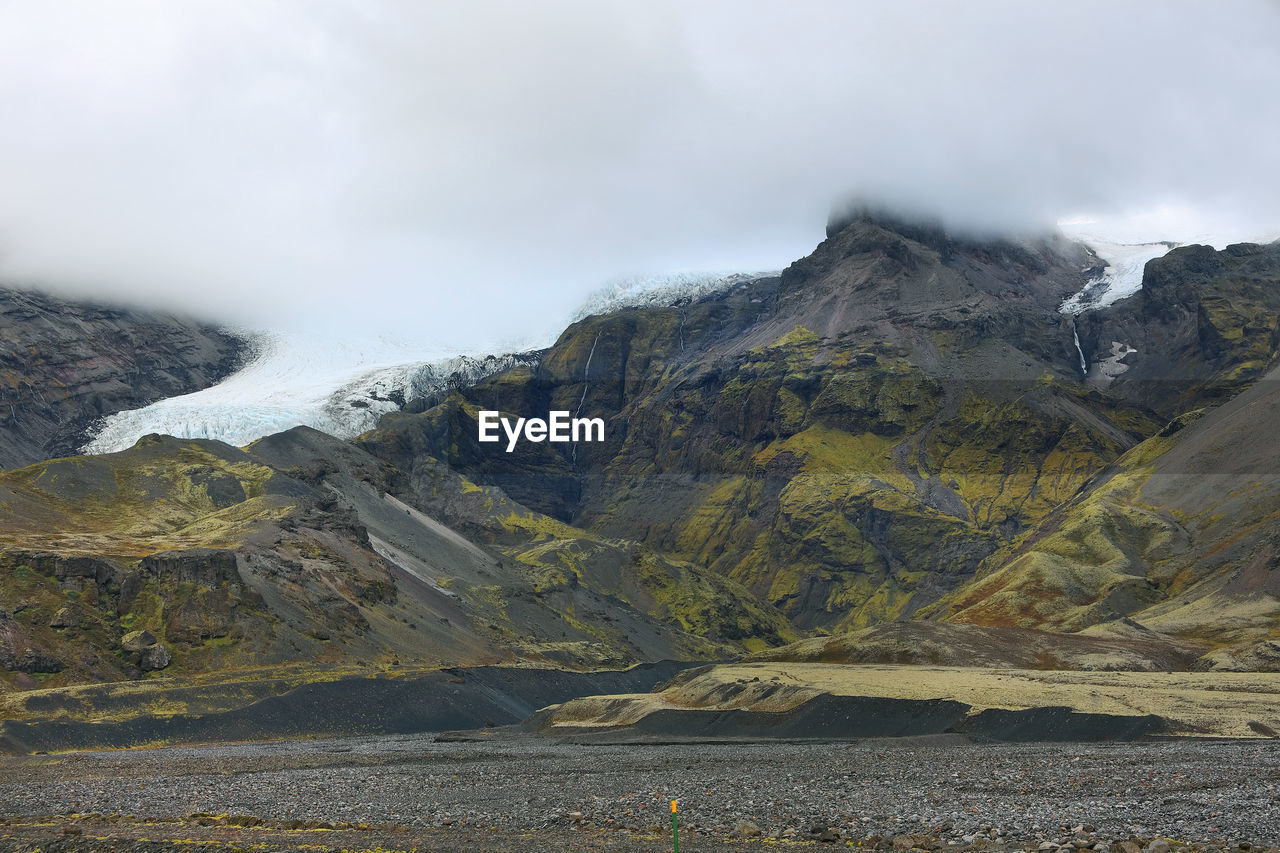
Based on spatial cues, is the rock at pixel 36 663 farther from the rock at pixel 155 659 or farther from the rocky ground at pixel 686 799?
the rocky ground at pixel 686 799

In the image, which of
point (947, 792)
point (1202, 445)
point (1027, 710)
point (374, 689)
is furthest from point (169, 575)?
point (1202, 445)

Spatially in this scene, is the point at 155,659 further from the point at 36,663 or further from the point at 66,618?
the point at 36,663

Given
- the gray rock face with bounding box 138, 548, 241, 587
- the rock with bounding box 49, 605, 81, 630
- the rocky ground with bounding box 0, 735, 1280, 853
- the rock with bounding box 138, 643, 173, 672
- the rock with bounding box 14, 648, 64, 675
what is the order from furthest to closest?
1. the gray rock face with bounding box 138, 548, 241, 587
2. the rock with bounding box 138, 643, 173, 672
3. the rock with bounding box 49, 605, 81, 630
4. the rock with bounding box 14, 648, 64, 675
5. the rocky ground with bounding box 0, 735, 1280, 853

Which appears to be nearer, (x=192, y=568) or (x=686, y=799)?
(x=686, y=799)

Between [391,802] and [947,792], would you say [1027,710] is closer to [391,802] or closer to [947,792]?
[947,792]

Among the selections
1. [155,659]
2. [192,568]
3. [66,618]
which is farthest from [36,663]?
[192,568]

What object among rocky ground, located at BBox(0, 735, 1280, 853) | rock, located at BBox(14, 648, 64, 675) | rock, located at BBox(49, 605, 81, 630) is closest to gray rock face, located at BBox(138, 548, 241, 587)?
rock, located at BBox(49, 605, 81, 630)

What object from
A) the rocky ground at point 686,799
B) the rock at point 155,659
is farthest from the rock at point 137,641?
the rocky ground at point 686,799

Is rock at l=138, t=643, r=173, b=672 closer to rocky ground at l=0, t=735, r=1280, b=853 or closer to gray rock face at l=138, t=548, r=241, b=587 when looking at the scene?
gray rock face at l=138, t=548, r=241, b=587

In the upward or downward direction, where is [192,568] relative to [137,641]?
upward
